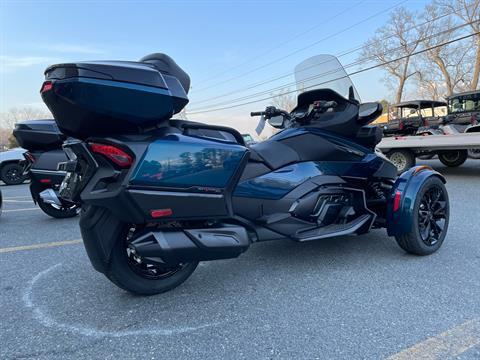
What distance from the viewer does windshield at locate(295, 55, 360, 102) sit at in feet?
10.5

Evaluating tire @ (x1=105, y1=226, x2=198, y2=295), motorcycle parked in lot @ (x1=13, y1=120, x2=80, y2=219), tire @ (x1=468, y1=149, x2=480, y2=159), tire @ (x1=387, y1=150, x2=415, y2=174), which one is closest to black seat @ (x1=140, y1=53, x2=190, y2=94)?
tire @ (x1=105, y1=226, x2=198, y2=295)

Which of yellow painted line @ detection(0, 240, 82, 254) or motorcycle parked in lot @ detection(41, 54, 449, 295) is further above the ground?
motorcycle parked in lot @ detection(41, 54, 449, 295)

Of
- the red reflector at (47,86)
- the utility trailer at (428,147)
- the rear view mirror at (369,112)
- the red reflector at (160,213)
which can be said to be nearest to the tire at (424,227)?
the rear view mirror at (369,112)

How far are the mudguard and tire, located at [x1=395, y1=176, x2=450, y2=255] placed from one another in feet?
0.12

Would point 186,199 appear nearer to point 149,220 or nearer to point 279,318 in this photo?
point 149,220

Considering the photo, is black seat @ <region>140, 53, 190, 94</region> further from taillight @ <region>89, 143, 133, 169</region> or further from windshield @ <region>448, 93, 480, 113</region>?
windshield @ <region>448, 93, 480, 113</region>

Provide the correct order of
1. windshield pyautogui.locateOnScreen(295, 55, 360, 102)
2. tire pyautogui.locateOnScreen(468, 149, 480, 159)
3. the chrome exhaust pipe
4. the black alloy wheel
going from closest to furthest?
the black alloy wheel → windshield pyautogui.locateOnScreen(295, 55, 360, 102) → the chrome exhaust pipe → tire pyautogui.locateOnScreen(468, 149, 480, 159)

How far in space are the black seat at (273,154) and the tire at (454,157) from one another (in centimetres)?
825

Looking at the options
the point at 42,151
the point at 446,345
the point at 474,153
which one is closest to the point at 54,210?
the point at 42,151

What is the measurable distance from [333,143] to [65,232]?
11.4 feet

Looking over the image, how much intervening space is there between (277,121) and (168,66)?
1.43 meters

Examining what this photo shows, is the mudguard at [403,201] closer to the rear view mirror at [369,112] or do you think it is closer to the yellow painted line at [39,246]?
the rear view mirror at [369,112]

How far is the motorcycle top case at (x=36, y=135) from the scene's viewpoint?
4902 mm

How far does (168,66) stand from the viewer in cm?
215
